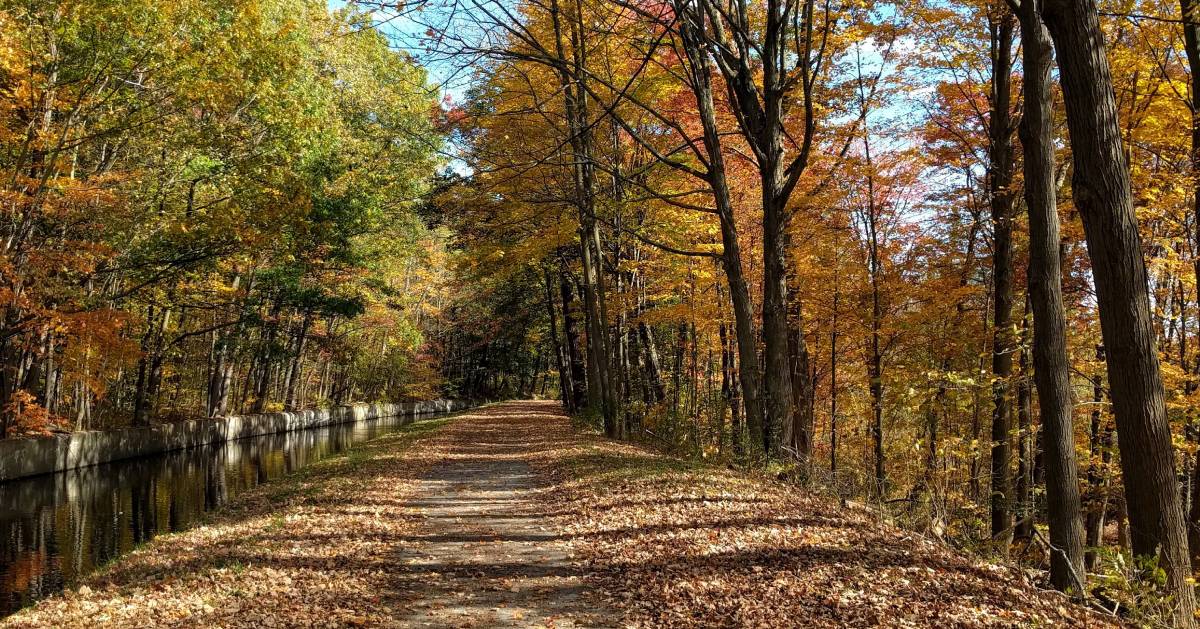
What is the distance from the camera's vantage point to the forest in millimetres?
6465

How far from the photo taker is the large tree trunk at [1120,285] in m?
4.96

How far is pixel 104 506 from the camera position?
13305 mm

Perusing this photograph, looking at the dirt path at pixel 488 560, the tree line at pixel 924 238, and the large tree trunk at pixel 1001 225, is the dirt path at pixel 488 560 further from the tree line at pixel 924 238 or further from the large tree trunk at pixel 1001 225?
the large tree trunk at pixel 1001 225

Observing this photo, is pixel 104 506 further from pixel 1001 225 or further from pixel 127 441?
pixel 1001 225

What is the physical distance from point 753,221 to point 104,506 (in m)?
14.5

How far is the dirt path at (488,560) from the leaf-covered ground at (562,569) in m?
0.02

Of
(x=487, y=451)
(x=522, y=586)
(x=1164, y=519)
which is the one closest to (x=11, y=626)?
(x=522, y=586)

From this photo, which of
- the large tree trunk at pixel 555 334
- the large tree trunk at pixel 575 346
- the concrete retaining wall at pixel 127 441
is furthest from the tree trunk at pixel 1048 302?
the large tree trunk at pixel 555 334

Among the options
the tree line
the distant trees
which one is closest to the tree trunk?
the tree line

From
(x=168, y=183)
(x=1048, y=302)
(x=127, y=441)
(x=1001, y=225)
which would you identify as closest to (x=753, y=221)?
(x=1001, y=225)

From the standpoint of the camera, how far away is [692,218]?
16047 millimetres

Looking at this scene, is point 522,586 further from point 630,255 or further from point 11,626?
point 630,255

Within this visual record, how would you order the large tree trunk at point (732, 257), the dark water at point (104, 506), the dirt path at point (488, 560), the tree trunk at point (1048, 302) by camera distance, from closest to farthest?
1. the dirt path at point (488, 560)
2. the tree trunk at point (1048, 302)
3. the dark water at point (104, 506)
4. the large tree trunk at point (732, 257)

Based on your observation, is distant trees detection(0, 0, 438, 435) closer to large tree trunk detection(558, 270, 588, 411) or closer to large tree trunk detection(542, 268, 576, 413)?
large tree trunk detection(542, 268, 576, 413)
